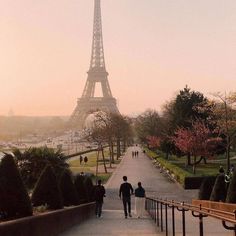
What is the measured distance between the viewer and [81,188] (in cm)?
2245

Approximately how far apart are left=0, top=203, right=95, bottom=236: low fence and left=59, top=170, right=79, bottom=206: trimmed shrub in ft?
1.13

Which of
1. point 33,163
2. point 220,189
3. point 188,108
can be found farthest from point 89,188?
point 188,108

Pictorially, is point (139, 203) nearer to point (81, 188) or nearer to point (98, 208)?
point (98, 208)

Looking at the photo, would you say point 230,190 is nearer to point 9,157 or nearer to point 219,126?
point 9,157

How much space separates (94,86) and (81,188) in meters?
145

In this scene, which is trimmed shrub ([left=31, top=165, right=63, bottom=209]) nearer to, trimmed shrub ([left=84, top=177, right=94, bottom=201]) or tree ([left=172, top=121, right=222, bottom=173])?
trimmed shrub ([left=84, top=177, right=94, bottom=201])

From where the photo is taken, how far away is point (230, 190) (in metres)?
17.3

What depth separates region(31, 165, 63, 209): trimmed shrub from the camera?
1344 cm

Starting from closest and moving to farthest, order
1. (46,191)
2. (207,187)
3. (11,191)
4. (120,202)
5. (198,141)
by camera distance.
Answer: (11,191) → (46,191) → (207,187) → (120,202) → (198,141)

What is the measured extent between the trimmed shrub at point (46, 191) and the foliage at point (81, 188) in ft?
25.1

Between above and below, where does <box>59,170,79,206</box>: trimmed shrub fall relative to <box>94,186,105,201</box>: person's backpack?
above

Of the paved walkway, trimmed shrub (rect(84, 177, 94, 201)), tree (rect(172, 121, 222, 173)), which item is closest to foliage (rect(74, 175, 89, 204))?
trimmed shrub (rect(84, 177, 94, 201))

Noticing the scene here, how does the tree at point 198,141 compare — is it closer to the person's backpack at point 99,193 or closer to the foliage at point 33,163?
the foliage at point 33,163

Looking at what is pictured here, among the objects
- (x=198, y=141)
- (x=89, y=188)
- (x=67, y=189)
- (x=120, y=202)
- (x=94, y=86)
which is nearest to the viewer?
(x=67, y=189)
